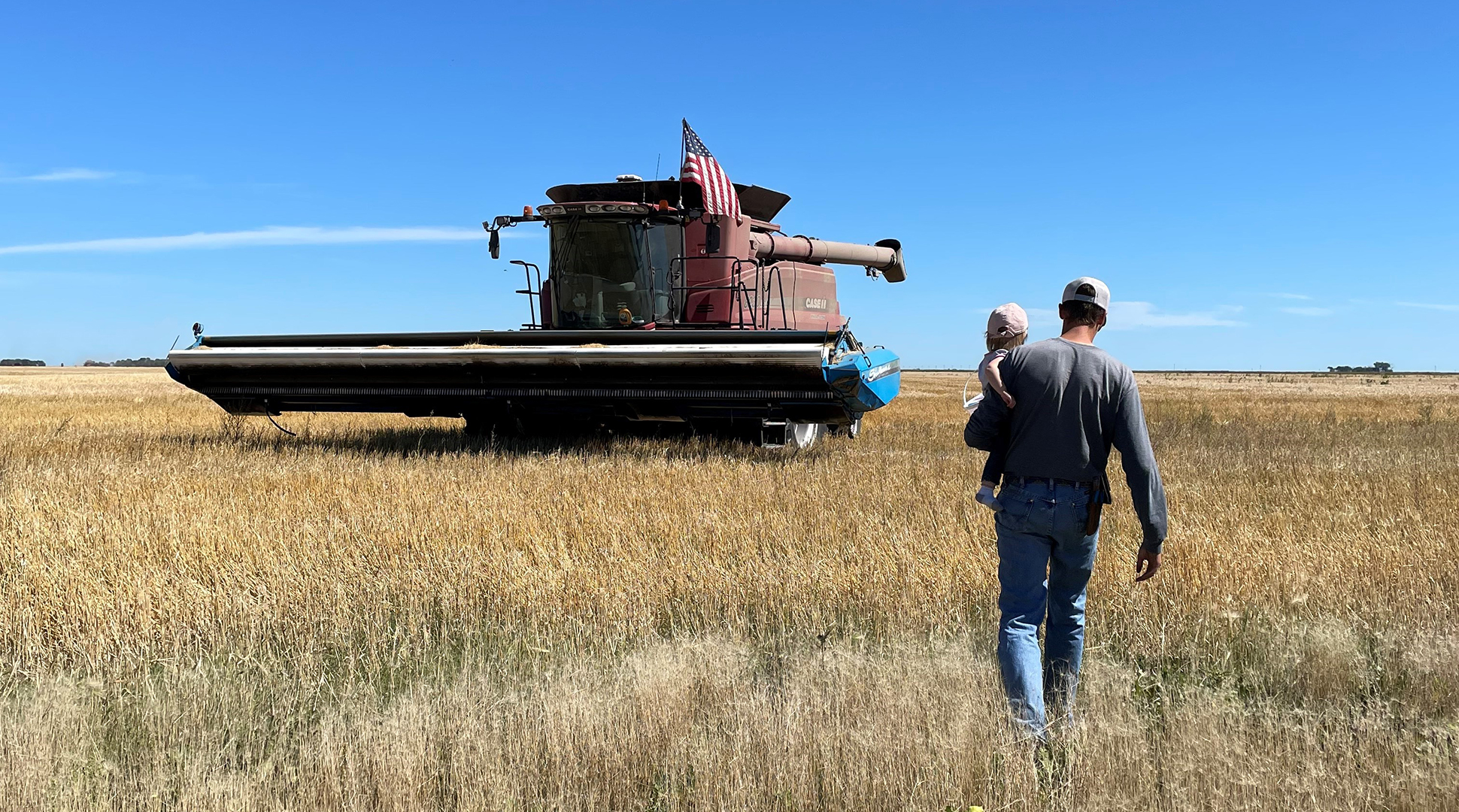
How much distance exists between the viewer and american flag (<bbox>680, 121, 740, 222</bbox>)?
11.1 meters

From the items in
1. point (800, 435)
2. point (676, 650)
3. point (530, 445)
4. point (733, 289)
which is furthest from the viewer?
point (800, 435)

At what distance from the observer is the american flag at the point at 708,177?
1107 cm

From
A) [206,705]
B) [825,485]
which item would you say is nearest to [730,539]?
[825,485]

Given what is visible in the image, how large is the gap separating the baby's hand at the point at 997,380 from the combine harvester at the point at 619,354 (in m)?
5.42

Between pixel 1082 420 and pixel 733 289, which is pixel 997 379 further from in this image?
pixel 733 289

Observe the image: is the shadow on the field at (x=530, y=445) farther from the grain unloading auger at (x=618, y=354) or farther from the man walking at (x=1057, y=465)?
the man walking at (x=1057, y=465)

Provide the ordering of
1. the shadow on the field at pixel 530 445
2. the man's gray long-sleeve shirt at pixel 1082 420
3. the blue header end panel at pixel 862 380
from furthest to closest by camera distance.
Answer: the shadow on the field at pixel 530 445 → the blue header end panel at pixel 862 380 → the man's gray long-sleeve shirt at pixel 1082 420

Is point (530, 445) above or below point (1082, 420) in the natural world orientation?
below

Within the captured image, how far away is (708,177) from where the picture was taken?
36.7ft

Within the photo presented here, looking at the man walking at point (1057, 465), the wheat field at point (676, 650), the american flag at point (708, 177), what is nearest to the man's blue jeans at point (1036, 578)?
the man walking at point (1057, 465)

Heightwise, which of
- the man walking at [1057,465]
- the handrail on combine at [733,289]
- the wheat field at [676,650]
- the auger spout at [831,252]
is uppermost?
the auger spout at [831,252]

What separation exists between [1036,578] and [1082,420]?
19.5 inches

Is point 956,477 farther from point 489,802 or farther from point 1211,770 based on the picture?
point 489,802

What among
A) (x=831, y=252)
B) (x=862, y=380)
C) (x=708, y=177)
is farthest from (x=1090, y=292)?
(x=831, y=252)
